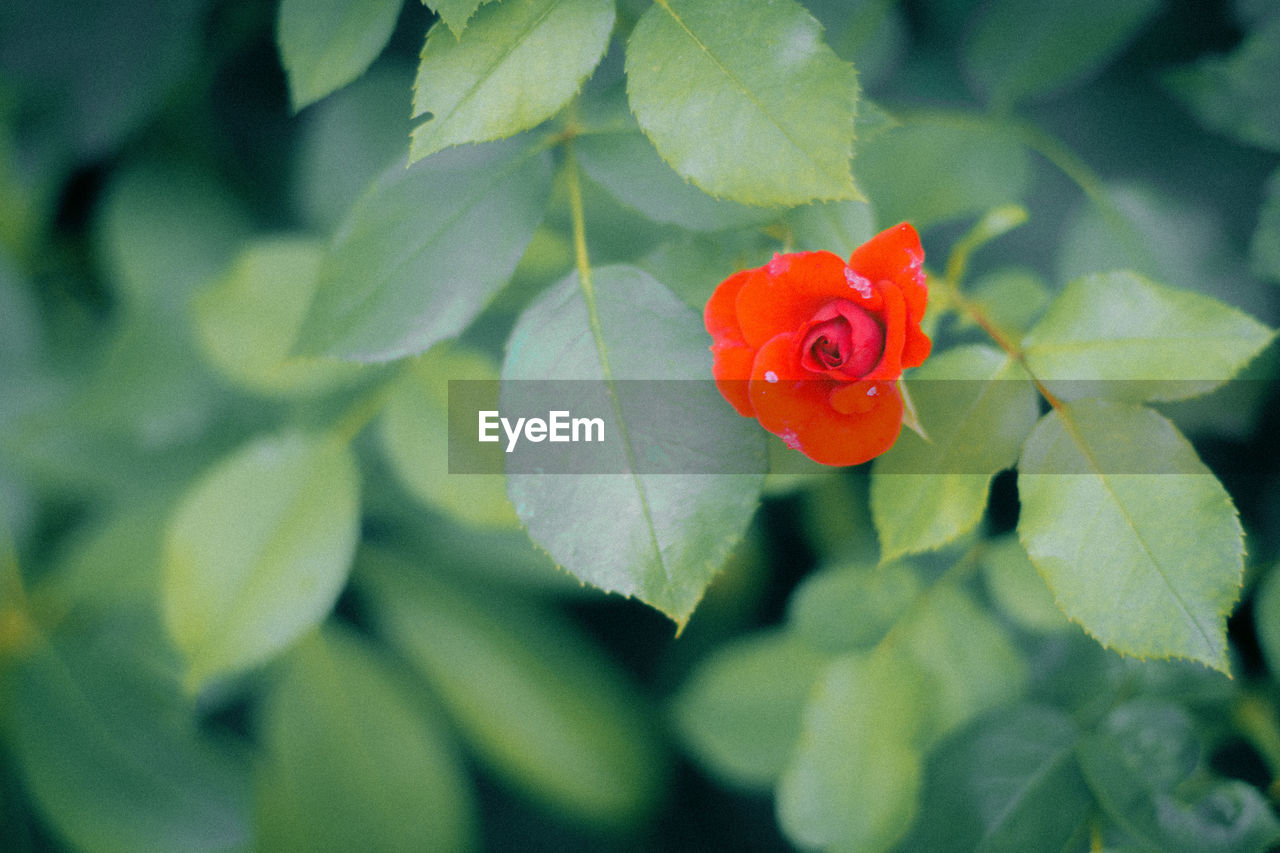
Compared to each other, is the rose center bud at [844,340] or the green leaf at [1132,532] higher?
the rose center bud at [844,340]

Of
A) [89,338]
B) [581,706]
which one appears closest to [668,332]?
[581,706]

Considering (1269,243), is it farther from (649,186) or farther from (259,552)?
(259,552)

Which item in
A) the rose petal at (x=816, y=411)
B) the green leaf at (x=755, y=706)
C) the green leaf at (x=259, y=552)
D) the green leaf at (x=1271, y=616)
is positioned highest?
the rose petal at (x=816, y=411)

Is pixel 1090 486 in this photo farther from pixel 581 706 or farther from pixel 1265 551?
pixel 581 706

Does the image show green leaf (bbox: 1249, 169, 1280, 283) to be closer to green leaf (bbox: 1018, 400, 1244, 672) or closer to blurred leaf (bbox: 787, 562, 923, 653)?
green leaf (bbox: 1018, 400, 1244, 672)

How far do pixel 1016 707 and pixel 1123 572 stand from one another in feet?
1.00

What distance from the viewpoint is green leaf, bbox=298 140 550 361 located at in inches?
22.0

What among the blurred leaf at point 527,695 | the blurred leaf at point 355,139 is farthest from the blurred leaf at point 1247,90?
the blurred leaf at point 527,695

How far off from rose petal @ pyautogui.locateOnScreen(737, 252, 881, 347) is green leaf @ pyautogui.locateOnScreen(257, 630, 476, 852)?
94 centimetres

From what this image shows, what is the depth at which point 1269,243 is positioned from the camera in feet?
2.09

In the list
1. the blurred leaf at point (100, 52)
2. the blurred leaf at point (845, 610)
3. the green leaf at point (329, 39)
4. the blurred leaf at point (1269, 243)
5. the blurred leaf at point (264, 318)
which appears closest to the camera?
the green leaf at point (329, 39)

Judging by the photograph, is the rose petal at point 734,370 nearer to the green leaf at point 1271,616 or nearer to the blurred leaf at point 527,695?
the green leaf at point 1271,616

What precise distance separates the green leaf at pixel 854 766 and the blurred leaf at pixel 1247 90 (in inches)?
22.6

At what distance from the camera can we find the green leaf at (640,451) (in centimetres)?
47
